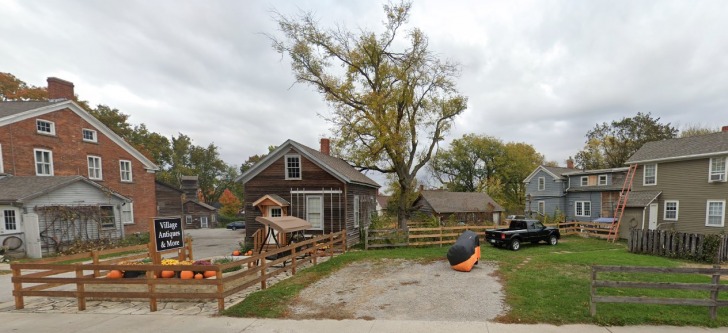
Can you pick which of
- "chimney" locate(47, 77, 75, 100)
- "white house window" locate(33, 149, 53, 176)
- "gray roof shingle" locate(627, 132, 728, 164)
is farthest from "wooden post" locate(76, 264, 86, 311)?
"gray roof shingle" locate(627, 132, 728, 164)

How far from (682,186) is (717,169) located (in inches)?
78.7

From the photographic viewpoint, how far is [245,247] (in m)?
17.5

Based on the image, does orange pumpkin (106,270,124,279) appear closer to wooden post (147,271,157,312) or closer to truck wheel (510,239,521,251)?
wooden post (147,271,157,312)

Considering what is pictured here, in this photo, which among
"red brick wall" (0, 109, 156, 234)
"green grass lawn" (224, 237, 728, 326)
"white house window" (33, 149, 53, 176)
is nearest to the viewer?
"green grass lawn" (224, 237, 728, 326)

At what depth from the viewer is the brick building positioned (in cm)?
1850

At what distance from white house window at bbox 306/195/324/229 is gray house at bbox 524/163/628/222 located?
24254 millimetres

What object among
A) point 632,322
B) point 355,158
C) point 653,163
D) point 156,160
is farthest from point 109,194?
point 156,160

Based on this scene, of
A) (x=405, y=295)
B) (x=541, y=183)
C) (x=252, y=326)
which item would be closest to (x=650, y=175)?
(x=541, y=183)

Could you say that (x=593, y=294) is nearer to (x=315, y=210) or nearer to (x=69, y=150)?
(x=315, y=210)

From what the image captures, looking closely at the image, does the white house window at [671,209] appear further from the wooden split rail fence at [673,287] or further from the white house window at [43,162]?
the white house window at [43,162]

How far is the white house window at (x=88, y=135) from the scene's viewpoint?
73.8 feet

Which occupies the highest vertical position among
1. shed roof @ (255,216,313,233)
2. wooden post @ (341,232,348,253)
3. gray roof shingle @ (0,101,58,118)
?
gray roof shingle @ (0,101,58,118)

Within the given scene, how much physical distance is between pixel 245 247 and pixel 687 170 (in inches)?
1121

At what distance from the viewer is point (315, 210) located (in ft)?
58.2
